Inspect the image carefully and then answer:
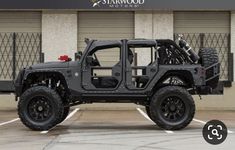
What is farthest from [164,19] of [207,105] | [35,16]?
[35,16]

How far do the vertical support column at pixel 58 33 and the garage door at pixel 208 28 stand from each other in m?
4.56

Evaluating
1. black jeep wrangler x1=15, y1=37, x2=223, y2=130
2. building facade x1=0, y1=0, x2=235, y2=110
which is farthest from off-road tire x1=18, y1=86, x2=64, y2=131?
building facade x1=0, y1=0, x2=235, y2=110

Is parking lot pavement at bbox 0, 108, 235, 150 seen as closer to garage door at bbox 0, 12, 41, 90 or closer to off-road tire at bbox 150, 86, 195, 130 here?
off-road tire at bbox 150, 86, 195, 130

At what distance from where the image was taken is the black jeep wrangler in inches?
533

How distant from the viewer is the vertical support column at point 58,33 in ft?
79.6

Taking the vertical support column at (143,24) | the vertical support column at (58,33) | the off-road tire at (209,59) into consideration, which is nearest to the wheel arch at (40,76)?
the off-road tire at (209,59)

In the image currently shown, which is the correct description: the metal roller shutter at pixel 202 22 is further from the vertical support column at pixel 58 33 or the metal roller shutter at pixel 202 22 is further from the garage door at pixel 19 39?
the garage door at pixel 19 39

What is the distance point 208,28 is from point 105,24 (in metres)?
4.55

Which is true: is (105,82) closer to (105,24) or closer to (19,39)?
(105,24)

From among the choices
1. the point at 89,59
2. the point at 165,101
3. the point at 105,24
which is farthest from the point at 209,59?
the point at 105,24

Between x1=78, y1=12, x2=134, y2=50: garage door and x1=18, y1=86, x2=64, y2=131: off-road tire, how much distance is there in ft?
35.8

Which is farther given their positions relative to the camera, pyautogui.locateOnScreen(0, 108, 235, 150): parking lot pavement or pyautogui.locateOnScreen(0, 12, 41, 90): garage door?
pyautogui.locateOnScreen(0, 12, 41, 90): garage door

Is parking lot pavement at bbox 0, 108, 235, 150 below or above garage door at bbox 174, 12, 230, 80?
below

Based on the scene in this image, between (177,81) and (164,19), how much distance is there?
34.5 feet
